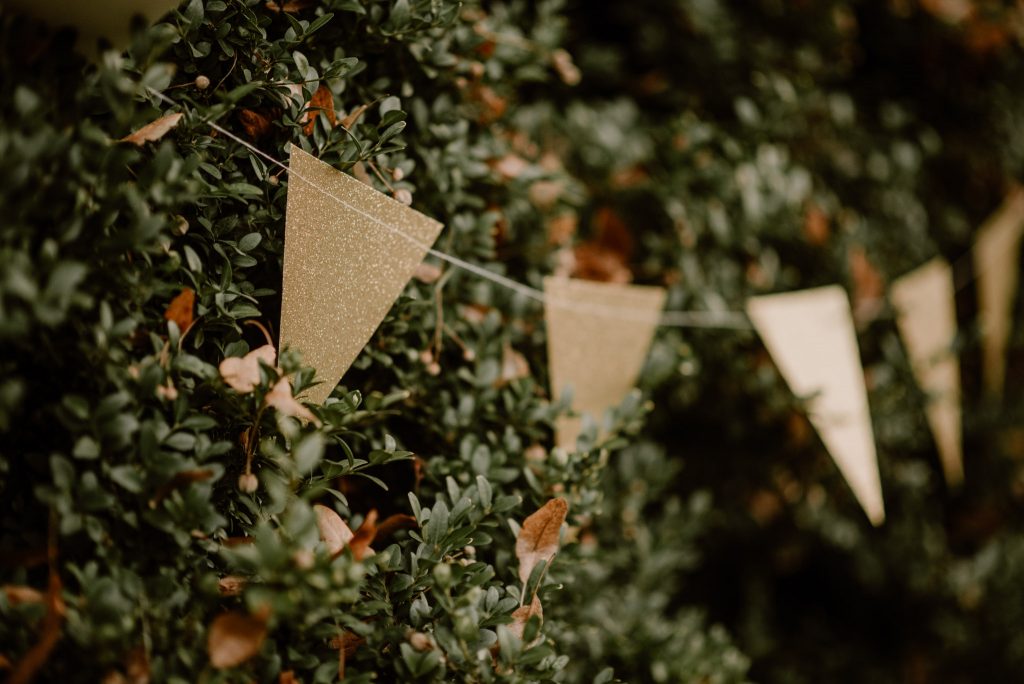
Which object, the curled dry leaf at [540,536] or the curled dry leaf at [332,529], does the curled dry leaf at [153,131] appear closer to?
the curled dry leaf at [332,529]

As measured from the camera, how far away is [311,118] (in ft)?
2.92

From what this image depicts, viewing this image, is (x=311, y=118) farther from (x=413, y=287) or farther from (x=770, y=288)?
(x=770, y=288)

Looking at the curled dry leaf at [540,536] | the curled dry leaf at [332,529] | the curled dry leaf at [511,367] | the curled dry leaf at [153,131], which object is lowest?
the curled dry leaf at [540,536]

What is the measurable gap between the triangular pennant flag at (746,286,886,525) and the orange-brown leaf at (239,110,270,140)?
3.26ft

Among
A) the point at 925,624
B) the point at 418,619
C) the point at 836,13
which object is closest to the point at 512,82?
the point at 418,619

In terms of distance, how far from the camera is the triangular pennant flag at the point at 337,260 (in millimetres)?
838

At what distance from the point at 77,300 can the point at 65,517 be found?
21 centimetres

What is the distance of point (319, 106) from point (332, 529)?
52 cm

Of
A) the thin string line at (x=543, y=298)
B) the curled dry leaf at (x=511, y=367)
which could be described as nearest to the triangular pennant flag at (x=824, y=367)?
the thin string line at (x=543, y=298)

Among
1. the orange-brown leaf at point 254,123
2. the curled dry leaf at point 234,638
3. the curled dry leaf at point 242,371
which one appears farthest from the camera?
the orange-brown leaf at point 254,123

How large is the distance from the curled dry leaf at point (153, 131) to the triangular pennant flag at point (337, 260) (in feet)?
0.43

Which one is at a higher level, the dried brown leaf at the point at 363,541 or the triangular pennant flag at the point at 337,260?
the triangular pennant flag at the point at 337,260

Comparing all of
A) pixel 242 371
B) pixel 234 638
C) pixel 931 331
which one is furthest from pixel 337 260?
pixel 931 331

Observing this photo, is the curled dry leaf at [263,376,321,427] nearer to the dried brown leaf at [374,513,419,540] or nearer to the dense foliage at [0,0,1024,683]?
the dense foliage at [0,0,1024,683]
